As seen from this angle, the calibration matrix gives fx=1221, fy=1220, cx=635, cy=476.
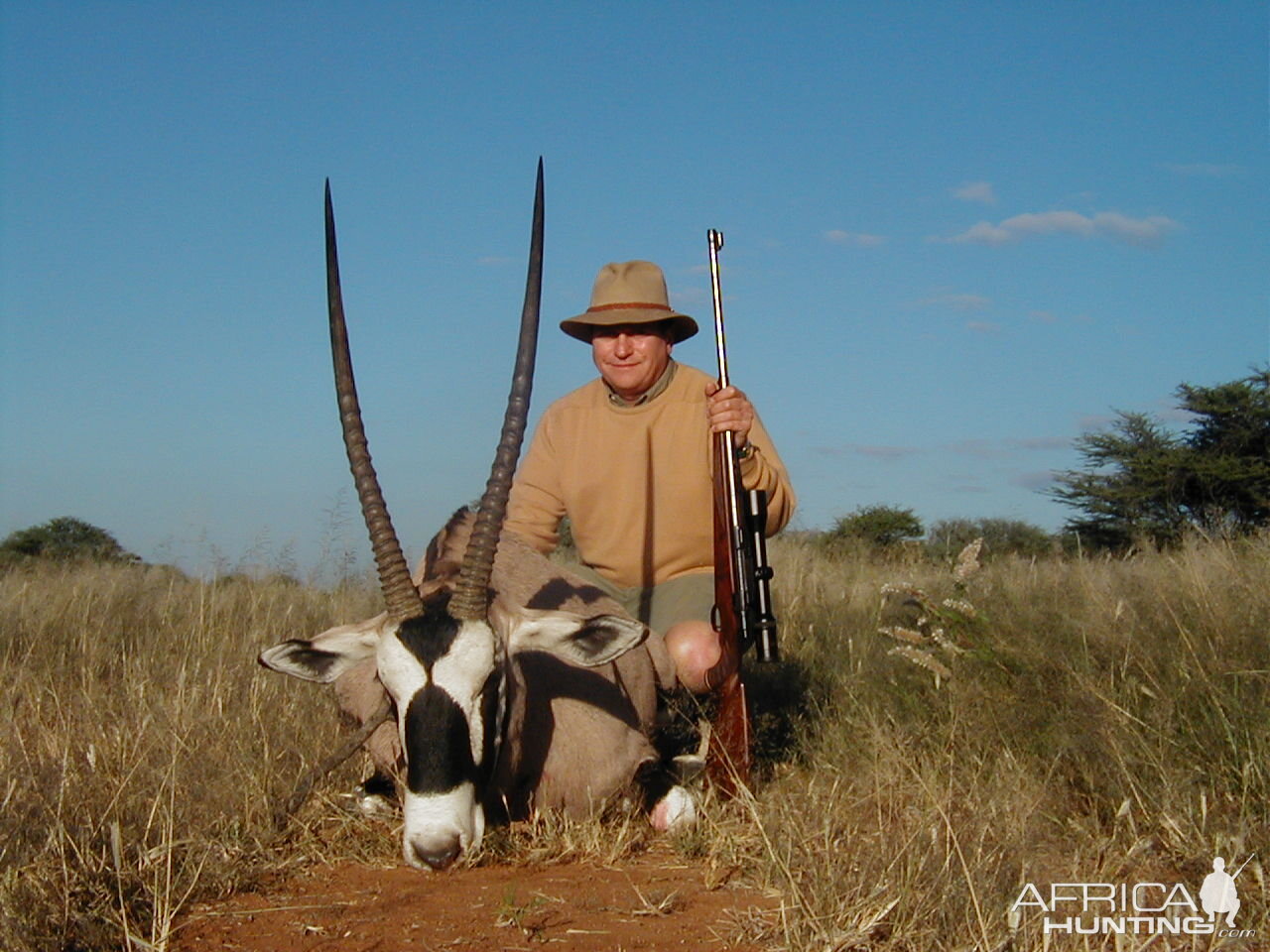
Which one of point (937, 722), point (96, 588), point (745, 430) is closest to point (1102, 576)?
point (937, 722)

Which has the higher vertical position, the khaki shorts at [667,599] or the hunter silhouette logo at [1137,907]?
the khaki shorts at [667,599]

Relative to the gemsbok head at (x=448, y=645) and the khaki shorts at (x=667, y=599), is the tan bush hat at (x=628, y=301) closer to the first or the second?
the khaki shorts at (x=667, y=599)

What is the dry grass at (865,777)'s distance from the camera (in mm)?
2893

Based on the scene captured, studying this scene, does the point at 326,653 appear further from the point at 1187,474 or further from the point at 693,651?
the point at 1187,474

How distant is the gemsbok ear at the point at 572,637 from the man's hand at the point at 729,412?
99cm

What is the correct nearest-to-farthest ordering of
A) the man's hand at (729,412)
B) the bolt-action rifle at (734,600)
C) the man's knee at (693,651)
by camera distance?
the bolt-action rifle at (734,600), the man's hand at (729,412), the man's knee at (693,651)

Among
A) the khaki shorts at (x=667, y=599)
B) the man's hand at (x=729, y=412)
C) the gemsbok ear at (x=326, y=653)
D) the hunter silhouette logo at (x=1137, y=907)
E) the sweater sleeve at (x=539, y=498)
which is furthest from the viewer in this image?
the sweater sleeve at (x=539, y=498)

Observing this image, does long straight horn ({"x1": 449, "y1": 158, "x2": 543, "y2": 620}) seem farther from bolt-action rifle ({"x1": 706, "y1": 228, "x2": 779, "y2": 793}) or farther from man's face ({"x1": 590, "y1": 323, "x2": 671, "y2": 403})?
man's face ({"x1": 590, "y1": 323, "x2": 671, "y2": 403})

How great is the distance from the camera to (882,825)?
3.28 metres

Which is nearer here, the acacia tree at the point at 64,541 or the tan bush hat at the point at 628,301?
the tan bush hat at the point at 628,301

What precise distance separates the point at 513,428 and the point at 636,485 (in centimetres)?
161

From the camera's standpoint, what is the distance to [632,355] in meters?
5.20

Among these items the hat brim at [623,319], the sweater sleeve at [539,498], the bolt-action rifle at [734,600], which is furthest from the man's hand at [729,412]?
the sweater sleeve at [539,498]

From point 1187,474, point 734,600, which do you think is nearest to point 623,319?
point 734,600
